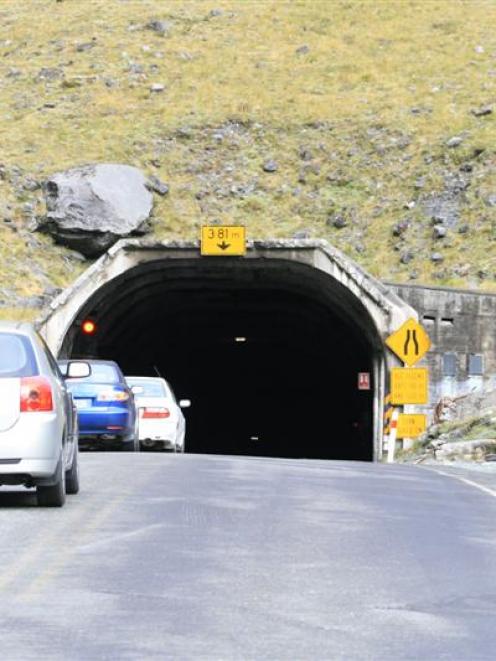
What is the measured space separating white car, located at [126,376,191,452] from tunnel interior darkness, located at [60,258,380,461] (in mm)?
10304

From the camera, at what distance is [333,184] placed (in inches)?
2491

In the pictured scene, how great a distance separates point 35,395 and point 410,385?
25796mm

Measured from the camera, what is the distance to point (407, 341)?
3938 cm

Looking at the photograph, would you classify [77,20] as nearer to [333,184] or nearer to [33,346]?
[333,184]

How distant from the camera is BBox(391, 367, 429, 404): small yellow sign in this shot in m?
39.1

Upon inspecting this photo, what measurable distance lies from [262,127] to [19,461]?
54.7 metres

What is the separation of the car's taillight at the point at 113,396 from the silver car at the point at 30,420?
471 inches

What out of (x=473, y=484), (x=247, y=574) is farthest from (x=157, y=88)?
(x=247, y=574)

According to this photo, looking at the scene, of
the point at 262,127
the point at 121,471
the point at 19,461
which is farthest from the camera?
the point at 262,127

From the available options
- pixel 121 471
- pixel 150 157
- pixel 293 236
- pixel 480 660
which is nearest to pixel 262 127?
pixel 150 157

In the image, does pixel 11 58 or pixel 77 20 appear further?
pixel 77 20

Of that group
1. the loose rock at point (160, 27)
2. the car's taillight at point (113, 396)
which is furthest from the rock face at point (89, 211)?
the car's taillight at point (113, 396)

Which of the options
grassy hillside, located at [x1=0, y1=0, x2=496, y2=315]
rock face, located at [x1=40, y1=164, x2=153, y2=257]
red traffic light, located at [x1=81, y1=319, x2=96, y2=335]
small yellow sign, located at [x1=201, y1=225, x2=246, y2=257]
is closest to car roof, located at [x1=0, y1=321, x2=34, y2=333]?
small yellow sign, located at [x1=201, y1=225, x2=246, y2=257]

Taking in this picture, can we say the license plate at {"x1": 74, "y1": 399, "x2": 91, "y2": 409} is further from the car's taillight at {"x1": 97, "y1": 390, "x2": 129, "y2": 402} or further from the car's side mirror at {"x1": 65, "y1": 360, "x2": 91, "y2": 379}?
the car's side mirror at {"x1": 65, "y1": 360, "x2": 91, "y2": 379}
